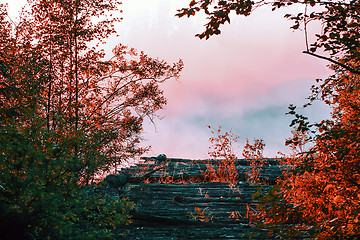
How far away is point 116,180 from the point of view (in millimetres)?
10828

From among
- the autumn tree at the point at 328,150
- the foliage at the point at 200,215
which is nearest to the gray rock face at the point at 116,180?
the foliage at the point at 200,215

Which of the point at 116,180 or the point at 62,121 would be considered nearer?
the point at 62,121

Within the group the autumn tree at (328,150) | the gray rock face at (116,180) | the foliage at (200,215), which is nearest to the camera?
the autumn tree at (328,150)

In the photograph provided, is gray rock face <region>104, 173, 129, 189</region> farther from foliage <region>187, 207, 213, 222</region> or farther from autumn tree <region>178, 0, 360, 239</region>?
autumn tree <region>178, 0, 360, 239</region>

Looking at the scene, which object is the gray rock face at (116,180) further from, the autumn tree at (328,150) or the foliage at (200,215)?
the autumn tree at (328,150)

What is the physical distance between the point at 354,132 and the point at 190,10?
324 centimetres

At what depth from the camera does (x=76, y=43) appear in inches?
525

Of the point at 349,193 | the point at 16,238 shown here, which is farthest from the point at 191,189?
the point at 16,238

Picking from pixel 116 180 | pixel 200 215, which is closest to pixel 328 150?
pixel 200 215

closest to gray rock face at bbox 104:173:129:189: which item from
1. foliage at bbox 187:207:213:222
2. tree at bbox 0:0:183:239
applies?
tree at bbox 0:0:183:239

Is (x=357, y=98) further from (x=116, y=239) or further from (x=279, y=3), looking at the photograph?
(x=116, y=239)

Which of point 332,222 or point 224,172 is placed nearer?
point 332,222

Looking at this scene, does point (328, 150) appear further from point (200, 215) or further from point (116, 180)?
point (116, 180)

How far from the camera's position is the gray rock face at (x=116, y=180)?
34.8ft
